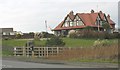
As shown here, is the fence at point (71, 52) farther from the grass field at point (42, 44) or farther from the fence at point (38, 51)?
the grass field at point (42, 44)

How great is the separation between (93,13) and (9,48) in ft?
194

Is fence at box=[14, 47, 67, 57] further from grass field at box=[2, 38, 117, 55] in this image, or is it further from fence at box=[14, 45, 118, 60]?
grass field at box=[2, 38, 117, 55]

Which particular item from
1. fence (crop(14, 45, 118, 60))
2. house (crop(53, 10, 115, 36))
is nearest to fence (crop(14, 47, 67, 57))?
fence (crop(14, 45, 118, 60))

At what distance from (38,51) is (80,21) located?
196ft

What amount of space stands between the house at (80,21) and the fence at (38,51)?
185 feet

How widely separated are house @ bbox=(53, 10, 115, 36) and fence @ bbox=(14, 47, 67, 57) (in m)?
56.3

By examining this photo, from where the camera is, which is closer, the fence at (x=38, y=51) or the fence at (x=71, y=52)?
the fence at (x=71, y=52)

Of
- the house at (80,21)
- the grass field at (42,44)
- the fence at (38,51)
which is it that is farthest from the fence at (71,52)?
the house at (80,21)

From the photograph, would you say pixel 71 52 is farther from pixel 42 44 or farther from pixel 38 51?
pixel 42 44

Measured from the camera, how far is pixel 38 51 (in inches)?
1496

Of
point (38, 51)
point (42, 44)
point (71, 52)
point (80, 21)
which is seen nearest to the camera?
point (71, 52)

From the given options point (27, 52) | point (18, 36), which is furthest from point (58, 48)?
point (18, 36)

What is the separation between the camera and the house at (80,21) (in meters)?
96.1

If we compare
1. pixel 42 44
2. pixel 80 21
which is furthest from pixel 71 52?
pixel 80 21
